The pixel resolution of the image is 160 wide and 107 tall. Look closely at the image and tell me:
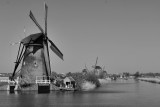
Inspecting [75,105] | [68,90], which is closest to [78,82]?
[68,90]

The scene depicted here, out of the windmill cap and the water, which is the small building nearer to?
the water

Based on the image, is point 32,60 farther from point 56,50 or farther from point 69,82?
point 69,82

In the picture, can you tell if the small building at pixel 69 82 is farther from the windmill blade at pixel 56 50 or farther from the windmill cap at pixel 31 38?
the windmill cap at pixel 31 38

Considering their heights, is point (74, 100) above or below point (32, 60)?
below

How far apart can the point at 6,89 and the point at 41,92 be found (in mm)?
7714

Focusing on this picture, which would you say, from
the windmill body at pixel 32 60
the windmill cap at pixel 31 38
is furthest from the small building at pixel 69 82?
the windmill cap at pixel 31 38

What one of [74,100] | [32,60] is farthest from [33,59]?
[74,100]

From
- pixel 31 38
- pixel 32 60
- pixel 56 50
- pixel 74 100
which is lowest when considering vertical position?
pixel 74 100

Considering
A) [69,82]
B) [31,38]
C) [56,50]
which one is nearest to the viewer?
[31,38]

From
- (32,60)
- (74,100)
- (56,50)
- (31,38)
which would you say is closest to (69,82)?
(56,50)

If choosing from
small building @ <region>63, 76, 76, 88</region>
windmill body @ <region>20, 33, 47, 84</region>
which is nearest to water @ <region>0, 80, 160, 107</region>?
windmill body @ <region>20, 33, 47, 84</region>

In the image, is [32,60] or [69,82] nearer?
[32,60]

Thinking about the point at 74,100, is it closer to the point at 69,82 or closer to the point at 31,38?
the point at 31,38

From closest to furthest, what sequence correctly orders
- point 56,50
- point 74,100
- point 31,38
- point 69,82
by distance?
1. point 74,100
2. point 31,38
3. point 69,82
4. point 56,50
